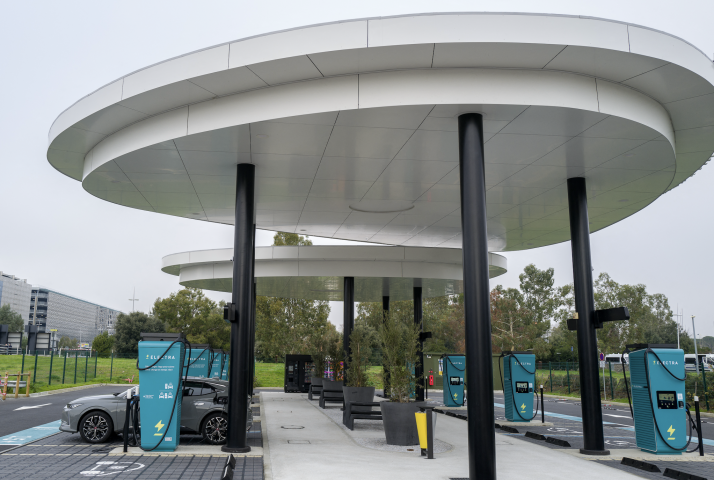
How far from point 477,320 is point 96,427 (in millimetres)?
8422

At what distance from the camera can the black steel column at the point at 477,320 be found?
7.76 meters

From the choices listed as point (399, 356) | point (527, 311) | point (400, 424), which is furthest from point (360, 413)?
point (527, 311)

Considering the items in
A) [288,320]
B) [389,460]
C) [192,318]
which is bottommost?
[389,460]

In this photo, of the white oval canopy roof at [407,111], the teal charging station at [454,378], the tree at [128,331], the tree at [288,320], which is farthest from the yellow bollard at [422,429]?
the tree at [128,331]

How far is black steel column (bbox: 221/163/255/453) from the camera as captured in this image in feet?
33.6

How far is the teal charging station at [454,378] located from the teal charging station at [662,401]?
1122 centimetres

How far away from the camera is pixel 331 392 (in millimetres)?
20516

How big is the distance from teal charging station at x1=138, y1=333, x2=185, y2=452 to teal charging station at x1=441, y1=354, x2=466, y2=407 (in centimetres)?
1364

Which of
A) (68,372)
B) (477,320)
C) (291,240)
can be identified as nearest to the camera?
(477,320)

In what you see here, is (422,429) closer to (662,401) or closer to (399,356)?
(399,356)

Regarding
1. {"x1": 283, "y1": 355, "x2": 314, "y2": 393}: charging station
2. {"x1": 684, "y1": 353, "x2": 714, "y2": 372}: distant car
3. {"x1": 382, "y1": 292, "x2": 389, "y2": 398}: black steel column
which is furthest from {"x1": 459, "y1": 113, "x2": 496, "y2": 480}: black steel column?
{"x1": 283, "y1": 355, "x2": 314, "y2": 393}: charging station

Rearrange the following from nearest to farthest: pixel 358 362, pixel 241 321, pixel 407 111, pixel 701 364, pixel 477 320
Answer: pixel 477 320 → pixel 407 111 → pixel 241 321 → pixel 358 362 → pixel 701 364

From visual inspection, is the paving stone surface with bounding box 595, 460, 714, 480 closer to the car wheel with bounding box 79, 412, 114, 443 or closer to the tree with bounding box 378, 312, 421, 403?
the tree with bounding box 378, 312, 421, 403

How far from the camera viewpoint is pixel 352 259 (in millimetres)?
21188
